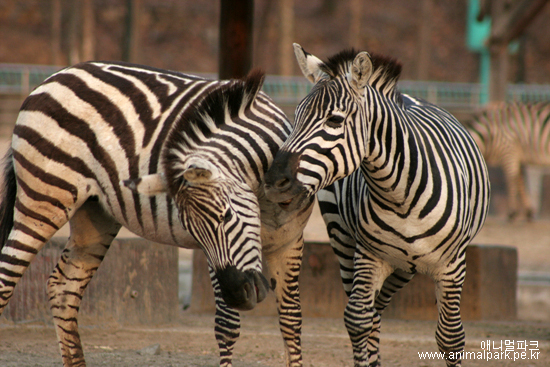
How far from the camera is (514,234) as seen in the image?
32.9 feet

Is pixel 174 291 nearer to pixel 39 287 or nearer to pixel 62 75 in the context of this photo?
pixel 39 287

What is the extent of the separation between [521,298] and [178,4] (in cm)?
2944

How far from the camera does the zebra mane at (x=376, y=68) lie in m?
3.48

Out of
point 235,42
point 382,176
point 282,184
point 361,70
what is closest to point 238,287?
point 282,184

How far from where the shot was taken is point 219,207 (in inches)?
126

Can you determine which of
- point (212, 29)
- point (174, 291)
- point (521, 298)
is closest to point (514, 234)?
point (521, 298)

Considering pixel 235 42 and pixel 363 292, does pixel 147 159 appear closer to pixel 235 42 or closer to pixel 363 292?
pixel 363 292

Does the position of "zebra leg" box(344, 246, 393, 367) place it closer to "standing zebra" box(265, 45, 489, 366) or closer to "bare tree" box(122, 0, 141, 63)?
"standing zebra" box(265, 45, 489, 366)

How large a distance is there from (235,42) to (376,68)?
9.46ft

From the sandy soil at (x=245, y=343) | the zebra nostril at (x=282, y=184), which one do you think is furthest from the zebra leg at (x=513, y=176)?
the zebra nostril at (x=282, y=184)

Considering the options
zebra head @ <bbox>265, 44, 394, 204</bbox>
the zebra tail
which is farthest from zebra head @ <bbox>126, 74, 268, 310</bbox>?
the zebra tail

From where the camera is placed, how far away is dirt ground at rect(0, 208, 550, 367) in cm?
477

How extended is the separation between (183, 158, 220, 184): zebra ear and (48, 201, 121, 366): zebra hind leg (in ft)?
3.80

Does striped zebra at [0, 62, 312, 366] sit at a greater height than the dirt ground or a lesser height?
greater
